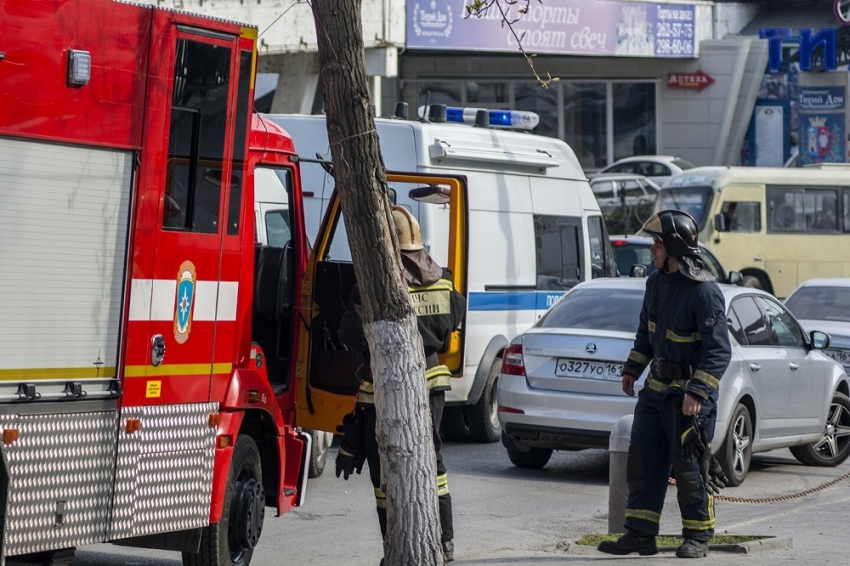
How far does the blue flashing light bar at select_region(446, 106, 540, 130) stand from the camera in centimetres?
1270

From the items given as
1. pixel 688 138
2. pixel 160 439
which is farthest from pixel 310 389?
pixel 688 138

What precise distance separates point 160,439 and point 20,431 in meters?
0.78

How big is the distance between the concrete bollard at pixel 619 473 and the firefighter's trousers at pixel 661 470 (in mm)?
382

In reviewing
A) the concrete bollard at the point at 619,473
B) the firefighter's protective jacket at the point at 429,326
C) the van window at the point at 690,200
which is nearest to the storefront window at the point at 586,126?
the van window at the point at 690,200

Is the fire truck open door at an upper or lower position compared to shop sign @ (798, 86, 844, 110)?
lower

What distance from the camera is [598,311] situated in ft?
34.3

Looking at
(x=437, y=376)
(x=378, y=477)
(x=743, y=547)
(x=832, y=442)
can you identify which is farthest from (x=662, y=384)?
(x=832, y=442)

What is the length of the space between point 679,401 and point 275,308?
86.3 inches

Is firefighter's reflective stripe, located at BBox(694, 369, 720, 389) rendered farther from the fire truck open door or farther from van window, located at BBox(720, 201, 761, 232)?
van window, located at BBox(720, 201, 761, 232)

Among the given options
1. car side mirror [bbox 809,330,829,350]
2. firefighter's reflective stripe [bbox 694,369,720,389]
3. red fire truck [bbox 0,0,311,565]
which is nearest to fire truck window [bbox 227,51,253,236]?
red fire truck [bbox 0,0,311,565]

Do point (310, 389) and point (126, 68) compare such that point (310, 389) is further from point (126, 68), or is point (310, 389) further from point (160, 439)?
point (126, 68)

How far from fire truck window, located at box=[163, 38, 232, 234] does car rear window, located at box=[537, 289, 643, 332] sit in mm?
4784

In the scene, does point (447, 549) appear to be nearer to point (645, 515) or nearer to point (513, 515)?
point (645, 515)

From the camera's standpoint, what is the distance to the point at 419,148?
36.4 feet
